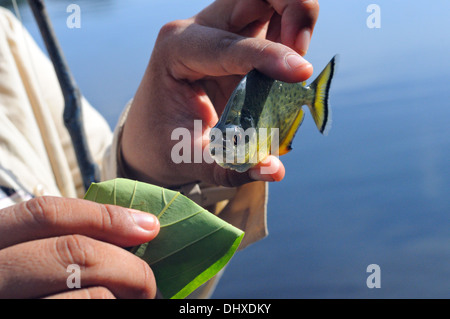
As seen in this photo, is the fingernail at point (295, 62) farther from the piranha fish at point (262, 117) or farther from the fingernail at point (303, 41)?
the fingernail at point (303, 41)

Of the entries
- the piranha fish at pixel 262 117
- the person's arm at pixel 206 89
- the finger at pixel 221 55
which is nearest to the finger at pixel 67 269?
the piranha fish at pixel 262 117

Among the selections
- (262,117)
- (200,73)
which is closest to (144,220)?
(262,117)

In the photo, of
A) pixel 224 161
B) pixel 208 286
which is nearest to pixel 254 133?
pixel 224 161

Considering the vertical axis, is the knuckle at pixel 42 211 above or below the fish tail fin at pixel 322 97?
below

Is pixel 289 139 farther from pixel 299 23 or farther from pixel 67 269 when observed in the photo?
pixel 67 269

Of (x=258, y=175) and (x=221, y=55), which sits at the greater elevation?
(x=221, y=55)

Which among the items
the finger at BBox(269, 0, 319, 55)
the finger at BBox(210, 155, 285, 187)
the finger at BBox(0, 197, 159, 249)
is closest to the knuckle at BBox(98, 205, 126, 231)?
the finger at BBox(0, 197, 159, 249)

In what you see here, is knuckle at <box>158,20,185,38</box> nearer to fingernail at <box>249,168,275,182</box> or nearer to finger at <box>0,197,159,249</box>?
fingernail at <box>249,168,275,182</box>

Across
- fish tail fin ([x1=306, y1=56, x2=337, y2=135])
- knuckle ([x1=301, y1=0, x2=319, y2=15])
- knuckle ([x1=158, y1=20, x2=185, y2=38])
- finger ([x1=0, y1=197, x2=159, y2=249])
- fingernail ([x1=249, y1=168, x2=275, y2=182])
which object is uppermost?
knuckle ([x1=158, y1=20, x2=185, y2=38])
